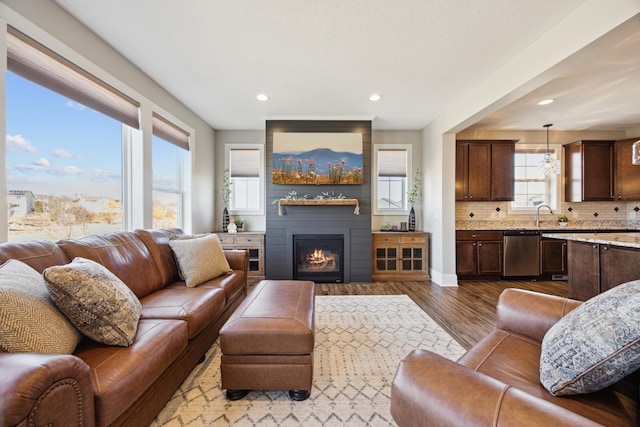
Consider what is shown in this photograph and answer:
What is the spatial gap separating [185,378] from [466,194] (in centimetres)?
473

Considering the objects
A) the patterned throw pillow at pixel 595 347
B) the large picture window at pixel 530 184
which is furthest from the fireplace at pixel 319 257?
the large picture window at pixel 530 184

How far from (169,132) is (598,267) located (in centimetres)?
525

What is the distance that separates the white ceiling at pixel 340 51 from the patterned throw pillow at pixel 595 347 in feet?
6.77

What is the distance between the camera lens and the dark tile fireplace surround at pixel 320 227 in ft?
13.8

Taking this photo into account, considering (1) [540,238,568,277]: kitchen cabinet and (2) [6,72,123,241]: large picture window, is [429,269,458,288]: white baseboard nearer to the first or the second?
(1) [540,238,568,277]: kitchen cabinet

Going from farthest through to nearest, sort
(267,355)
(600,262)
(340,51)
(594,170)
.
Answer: (594,170)
(600,262)
(340,51)
(267,355)

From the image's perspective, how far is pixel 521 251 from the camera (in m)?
4.29

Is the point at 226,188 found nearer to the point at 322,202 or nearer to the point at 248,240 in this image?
the point at 248,240

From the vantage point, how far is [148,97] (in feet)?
9.55

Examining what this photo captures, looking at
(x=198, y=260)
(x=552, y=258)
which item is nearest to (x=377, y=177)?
(x=552, y=258)

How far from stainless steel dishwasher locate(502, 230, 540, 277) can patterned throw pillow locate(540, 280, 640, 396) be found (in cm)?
382

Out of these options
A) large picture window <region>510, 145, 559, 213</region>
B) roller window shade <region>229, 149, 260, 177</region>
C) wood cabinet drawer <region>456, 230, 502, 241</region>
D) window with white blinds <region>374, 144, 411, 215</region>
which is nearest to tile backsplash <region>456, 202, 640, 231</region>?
large picture window <region>510, 145, 559, 213</region>

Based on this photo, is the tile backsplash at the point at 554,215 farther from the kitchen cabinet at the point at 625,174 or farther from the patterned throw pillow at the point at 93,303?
the patterned throw pillow at the point at 93,303

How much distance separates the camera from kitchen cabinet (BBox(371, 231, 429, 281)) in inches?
170
